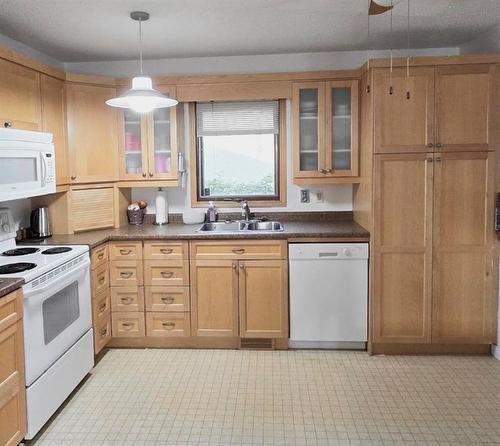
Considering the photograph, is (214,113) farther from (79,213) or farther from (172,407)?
(172,407)

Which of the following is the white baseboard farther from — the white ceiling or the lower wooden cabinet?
the white ceiling

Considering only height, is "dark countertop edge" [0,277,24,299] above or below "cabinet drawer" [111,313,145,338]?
above

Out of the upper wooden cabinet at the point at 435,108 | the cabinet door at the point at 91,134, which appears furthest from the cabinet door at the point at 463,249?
the cabinet door at the point at 91,134

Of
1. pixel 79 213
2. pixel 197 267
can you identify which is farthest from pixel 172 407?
pixel 79 213

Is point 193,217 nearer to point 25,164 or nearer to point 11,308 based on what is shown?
point 25,164

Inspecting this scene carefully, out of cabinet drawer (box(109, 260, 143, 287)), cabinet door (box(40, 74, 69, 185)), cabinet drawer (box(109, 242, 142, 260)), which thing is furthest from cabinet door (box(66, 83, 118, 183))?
cabinet drawer (box(109, 260, 143, 287))

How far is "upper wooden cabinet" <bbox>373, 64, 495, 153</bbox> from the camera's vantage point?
3.33 meters

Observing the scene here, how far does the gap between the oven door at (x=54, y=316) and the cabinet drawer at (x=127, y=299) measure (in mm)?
450

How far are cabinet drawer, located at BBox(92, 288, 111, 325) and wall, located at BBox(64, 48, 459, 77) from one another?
1.94 m

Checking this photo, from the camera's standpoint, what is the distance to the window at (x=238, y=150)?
4.21m

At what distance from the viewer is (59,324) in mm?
2777

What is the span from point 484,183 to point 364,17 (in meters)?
1.40

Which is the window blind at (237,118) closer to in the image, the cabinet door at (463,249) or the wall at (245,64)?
the wall at (245,64)

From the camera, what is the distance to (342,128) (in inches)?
152
